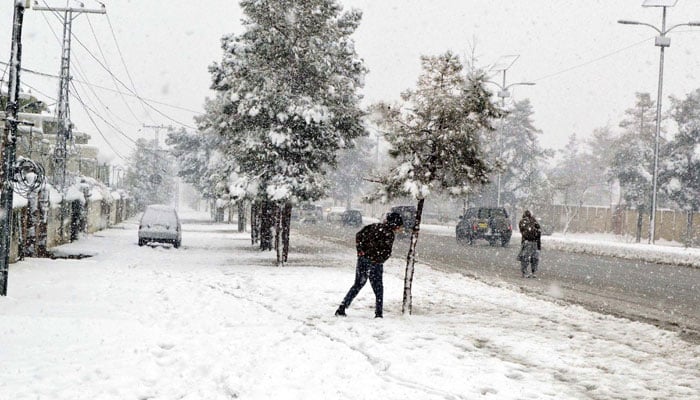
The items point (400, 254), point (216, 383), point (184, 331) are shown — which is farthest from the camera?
point (400, 254)

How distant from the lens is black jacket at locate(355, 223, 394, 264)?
32.4 feet

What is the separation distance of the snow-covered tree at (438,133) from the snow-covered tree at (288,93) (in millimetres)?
7428

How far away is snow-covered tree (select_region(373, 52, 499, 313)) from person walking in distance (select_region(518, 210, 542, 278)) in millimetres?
6636

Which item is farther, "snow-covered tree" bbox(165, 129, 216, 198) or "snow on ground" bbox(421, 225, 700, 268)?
"snow-covered tree" bbox(165, 129, 216, 198)

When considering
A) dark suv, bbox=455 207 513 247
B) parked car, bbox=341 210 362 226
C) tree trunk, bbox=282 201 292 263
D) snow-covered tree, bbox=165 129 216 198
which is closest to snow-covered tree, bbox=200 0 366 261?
tree trunk, bbox=282 201 292 263

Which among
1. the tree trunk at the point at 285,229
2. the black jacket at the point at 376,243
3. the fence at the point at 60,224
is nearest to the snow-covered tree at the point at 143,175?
the fence at the point at 60,224

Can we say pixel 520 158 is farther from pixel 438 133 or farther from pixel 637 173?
pixel 438 133

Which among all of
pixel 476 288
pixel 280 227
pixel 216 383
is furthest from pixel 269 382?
pixel 280 227

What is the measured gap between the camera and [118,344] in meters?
7.95

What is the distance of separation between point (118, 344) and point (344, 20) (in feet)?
47.3

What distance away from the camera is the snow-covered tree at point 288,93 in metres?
18.5

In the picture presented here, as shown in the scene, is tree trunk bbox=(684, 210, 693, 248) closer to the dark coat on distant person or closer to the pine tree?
the pine tree

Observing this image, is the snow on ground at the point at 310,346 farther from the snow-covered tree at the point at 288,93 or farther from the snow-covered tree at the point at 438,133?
the snow-covered tree at the point at 288,93

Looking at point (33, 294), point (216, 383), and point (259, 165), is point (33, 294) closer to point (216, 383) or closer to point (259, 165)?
point (216, 383)
